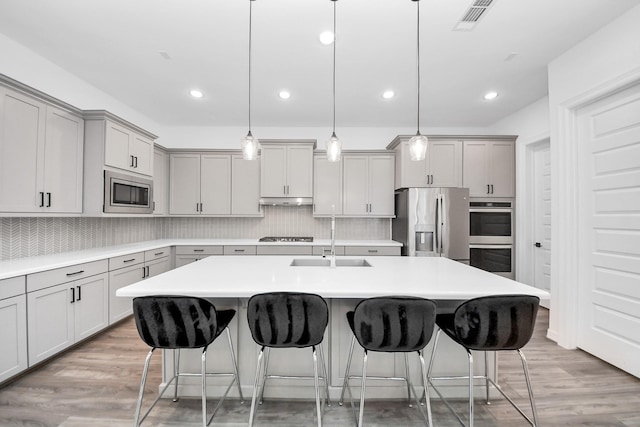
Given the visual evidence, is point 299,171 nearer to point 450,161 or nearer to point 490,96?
point 450,161

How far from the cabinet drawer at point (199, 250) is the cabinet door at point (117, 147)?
1.34m

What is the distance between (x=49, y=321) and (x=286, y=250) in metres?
2.61

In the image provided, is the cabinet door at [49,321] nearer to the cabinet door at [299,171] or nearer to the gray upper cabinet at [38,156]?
the gray upper cabinet at [38,156]

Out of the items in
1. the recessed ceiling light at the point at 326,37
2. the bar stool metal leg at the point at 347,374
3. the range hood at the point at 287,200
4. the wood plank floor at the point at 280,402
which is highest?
the recessed ceiling light at the point at 326,37

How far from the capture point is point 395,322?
59.1 inches

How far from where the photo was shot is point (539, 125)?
3.89 meters

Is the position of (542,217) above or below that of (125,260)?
above

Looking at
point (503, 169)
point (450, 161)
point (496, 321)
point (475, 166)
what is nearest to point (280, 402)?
point (496, 321)

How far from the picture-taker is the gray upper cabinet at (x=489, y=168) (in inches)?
170

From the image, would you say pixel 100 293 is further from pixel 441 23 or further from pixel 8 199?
pixel 441 23

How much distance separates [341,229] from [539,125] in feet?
10.3

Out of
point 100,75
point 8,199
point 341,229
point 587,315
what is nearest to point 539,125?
point 587,315

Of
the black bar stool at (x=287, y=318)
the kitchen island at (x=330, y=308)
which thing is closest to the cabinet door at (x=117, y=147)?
the kitchen island at (x=330, y=308)

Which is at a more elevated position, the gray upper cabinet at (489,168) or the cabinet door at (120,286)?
the gray upper cabinet at (489,168)
